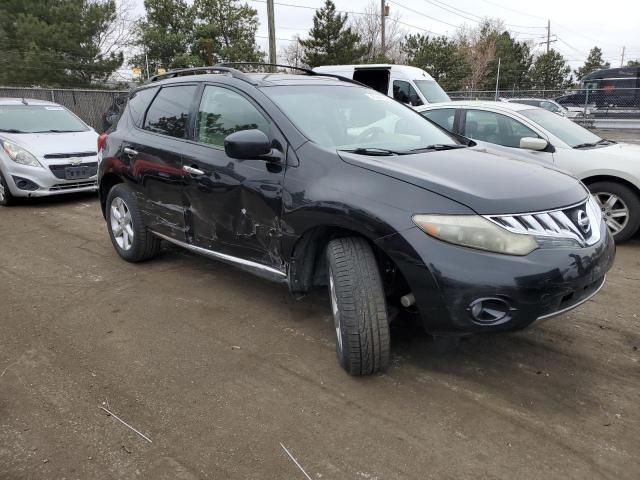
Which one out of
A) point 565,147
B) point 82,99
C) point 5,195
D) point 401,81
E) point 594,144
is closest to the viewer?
point 565,147

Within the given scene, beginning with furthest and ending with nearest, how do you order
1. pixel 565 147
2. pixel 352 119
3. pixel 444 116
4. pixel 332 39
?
pixel 332 39 → pixel 444 116 → pixel 565 147 → pixel 352 119

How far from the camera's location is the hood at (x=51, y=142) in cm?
750

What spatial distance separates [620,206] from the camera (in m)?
5.42

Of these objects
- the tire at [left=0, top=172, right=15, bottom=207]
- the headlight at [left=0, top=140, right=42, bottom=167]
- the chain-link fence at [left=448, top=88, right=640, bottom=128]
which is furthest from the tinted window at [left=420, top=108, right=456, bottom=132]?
the chain-link fence at [left=448, top=88, right=640, bottom=128]

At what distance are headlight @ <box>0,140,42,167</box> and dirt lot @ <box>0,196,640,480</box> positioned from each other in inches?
153

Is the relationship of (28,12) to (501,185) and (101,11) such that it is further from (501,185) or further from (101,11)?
(501,185)

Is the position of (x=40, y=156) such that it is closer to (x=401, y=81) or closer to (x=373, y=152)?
(x=373, y=152)

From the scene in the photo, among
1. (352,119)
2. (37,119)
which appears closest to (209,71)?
(352,119)

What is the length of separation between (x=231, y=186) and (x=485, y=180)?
5.40ft

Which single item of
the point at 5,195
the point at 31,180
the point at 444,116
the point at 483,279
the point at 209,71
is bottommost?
the point at 5,195

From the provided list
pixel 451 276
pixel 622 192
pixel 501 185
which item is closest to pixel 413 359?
pixel 451 276

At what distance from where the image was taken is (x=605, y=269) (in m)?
2.71

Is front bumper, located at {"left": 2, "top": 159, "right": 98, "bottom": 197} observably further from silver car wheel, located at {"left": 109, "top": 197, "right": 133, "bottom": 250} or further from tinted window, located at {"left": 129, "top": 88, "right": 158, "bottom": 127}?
tinted window, located at {"left": 129, "top": 88, "right": 158, "bottom": 127}

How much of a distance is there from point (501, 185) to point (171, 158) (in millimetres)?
2506
